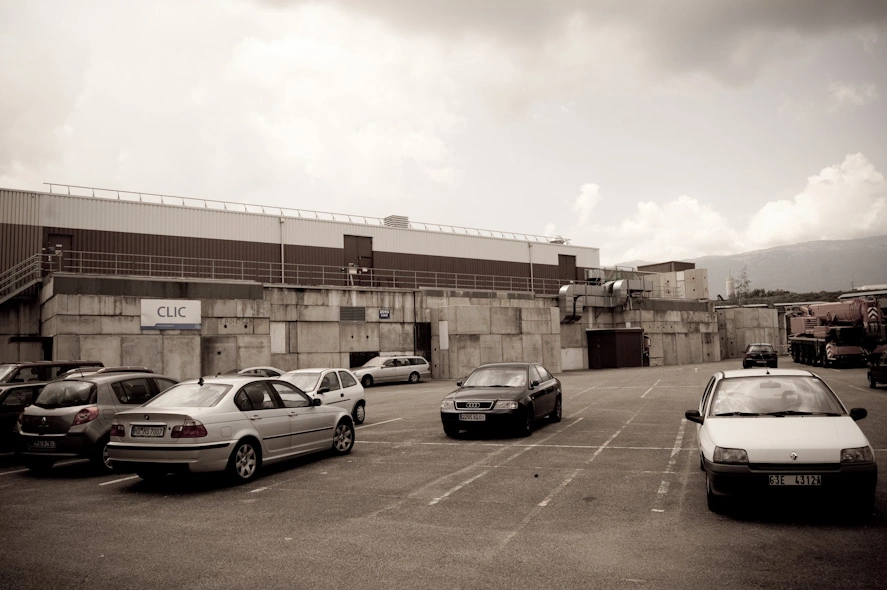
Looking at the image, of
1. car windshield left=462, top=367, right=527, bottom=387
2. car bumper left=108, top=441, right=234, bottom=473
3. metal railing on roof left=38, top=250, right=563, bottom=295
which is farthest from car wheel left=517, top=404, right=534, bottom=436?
metal railing on roof left=38, top=250, right=563, bottom=295

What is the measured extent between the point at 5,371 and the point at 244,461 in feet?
20.2

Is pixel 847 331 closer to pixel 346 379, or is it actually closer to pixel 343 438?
pixel 346 379

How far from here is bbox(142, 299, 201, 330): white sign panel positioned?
27.0 m

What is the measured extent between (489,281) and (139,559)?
4096cm

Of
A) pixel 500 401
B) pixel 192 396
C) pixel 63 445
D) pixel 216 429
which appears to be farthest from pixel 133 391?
pixel 500 401

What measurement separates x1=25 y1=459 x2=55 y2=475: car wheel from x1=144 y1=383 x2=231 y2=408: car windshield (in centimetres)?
251

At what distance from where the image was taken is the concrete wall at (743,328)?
59344 millimetres

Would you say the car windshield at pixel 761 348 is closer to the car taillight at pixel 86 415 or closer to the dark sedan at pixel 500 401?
the dark sedan at pixel 500 401

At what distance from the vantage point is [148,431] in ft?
27.9

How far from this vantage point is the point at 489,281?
4600 cm

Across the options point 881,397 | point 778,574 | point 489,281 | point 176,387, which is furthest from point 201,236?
point 778,574

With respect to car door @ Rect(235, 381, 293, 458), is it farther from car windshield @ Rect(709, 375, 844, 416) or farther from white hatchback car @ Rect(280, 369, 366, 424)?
car windshield @ Rect(709, 375, 844, 416)

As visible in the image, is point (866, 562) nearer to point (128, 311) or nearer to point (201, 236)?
point (128, 311)

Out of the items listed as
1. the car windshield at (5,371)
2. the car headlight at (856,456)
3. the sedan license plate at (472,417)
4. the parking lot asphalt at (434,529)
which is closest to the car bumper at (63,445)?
the parking lot asphalt at (434,529)
